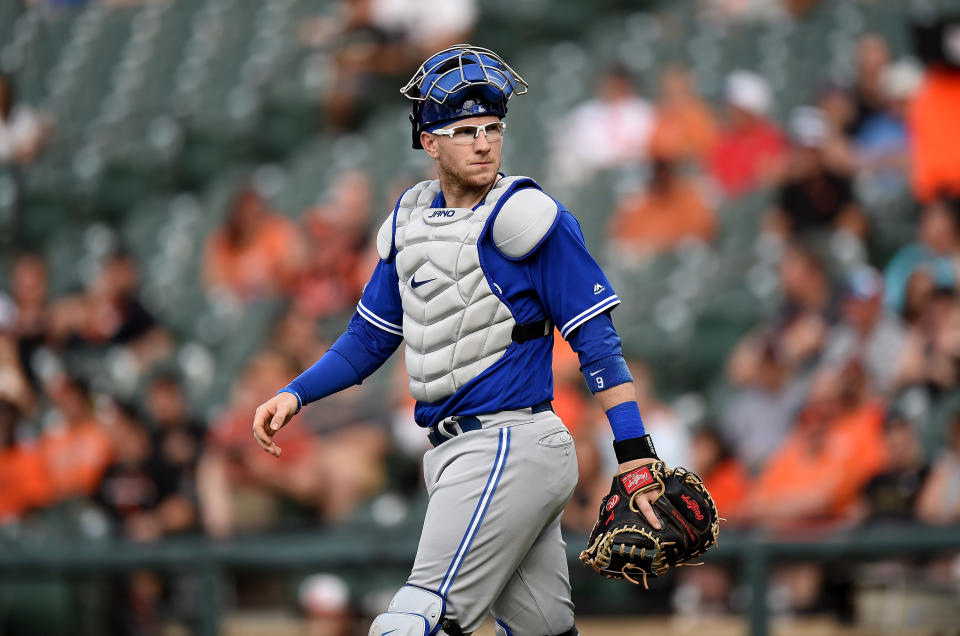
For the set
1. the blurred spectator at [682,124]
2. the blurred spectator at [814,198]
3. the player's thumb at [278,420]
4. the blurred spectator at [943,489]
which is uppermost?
the blurred spectator at [682,124]

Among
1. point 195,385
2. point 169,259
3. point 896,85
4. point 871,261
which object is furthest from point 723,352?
point 169,259

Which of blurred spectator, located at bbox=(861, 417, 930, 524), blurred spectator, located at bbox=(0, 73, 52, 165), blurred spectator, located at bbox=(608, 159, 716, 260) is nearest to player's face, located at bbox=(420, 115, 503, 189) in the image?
blurred spectator, located at bbox=(861, 417, 930, 524)

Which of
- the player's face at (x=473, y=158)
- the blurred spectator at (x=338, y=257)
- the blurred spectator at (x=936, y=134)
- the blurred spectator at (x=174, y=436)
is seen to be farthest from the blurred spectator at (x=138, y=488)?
the blurred spectator at (x=936, y=134)

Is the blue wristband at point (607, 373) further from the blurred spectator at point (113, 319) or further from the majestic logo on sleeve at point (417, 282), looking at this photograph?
the blurred spectator at point (113, 319)

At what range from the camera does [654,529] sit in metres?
2.95

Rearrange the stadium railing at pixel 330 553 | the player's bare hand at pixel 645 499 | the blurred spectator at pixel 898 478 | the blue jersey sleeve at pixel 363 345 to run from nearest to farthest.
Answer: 1. the player's bare hand at pixel 645 499
2. the blue jersey sleeve at pixel 363 345
3. the stadium railing at pixel 330 553
4. the blurred spectator at pixel 898 478

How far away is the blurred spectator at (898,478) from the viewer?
5.30 meters

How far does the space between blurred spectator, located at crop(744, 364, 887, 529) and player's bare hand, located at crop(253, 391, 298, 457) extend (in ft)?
9.11

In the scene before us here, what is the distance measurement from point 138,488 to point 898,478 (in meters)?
3.78

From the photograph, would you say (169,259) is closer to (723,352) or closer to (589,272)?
(723,352)

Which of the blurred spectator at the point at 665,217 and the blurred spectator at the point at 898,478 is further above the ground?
the blurred spectator at the point at 665,217

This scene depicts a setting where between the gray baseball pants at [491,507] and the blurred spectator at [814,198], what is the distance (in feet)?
13.5

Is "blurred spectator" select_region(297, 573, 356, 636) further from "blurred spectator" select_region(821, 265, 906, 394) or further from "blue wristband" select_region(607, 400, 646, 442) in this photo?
"blue wristband" select_region(607, 400, 646, 442)

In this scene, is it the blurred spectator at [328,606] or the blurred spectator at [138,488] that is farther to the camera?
the blurred spectator at [138,488]
